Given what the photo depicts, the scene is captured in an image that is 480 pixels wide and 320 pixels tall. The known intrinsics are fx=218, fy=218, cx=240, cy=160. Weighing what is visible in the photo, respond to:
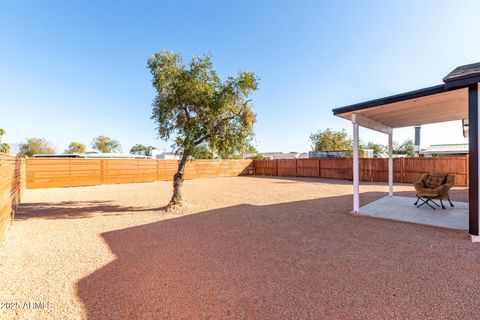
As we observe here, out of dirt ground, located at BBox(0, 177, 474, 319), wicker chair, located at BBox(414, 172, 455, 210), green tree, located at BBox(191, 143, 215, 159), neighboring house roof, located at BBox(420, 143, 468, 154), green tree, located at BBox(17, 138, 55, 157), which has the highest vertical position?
green tree, located at BBox(17, 138, 55, 157)

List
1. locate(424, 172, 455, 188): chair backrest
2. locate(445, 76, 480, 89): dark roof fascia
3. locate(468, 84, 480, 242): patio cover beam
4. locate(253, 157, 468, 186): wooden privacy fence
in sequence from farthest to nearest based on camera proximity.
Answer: locate(253, 157, 468, 186): wooden privacy fence, locate(424, 172, 455, 188): chair backrest, locate(468, 84, 480, 242): patio cover beam, locate(445, 76, 480, 89): dark roof fascia

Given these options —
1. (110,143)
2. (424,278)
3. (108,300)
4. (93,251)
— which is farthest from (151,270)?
(110,143)

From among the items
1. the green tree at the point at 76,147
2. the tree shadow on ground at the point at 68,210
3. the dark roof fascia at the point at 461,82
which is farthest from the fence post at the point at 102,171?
the green tree at the point at 76,147

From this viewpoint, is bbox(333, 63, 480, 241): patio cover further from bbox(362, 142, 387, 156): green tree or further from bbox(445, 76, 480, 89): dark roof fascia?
bbox(362, 142, 387, 156): green tree

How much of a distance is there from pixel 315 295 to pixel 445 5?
9.35 metres

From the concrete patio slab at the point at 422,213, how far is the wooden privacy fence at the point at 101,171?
13688 millimetres

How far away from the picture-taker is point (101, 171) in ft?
44.7

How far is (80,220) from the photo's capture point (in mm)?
5430

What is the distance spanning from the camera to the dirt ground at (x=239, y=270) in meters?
2.03

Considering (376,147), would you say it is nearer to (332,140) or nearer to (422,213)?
(332,140)

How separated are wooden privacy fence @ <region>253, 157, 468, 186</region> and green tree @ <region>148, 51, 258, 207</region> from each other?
11.2 m

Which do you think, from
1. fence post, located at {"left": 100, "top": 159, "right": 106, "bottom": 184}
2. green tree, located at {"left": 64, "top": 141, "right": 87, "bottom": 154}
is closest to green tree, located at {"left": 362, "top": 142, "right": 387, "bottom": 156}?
fence post, located at {"left": 100, "top": 159, "right": 106, "bottom": 184}

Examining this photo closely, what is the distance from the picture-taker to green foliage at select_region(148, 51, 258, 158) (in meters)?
6.09

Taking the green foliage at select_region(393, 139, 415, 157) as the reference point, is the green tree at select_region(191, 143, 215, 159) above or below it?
below
